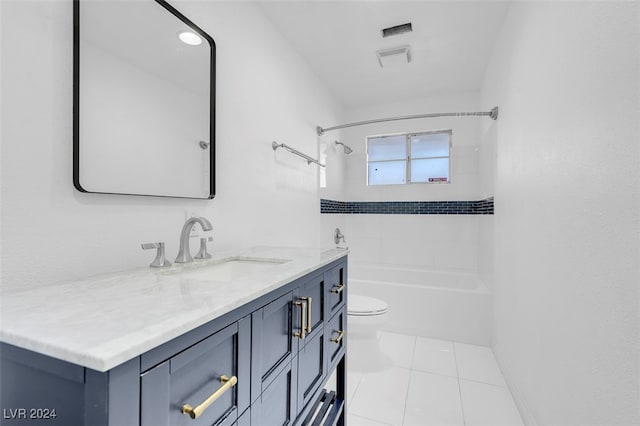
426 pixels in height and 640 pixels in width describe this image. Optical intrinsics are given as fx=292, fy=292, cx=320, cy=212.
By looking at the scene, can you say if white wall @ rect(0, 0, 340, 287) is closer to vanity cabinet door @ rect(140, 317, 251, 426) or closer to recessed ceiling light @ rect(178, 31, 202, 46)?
recessed ceiling light @ rect(178, 31, 202, 46)

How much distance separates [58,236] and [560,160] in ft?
5.88

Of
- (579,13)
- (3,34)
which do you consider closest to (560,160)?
(579,13)

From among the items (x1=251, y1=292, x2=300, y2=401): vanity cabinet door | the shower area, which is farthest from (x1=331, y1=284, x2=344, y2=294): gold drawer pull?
the shower area

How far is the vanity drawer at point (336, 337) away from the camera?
49.9 inches

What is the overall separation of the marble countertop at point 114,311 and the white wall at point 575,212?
0.93 metres

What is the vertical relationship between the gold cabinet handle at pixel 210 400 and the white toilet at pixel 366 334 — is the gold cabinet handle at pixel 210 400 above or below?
above

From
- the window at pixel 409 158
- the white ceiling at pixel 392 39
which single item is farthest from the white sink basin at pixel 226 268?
the window at pixel 409 158

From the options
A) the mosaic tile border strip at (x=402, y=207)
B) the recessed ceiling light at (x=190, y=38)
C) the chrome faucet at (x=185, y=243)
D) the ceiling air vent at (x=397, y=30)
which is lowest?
the chrome faucet at (x=185, y=243)

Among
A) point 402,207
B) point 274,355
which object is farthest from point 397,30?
point 274,355

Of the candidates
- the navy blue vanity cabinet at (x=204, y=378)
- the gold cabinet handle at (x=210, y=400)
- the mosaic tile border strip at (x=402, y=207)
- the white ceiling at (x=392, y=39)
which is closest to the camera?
the navy blue vanity cabinet at (x=204, y=378)

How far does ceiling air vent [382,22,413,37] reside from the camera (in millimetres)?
2064

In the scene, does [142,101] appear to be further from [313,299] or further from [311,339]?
[311,339]

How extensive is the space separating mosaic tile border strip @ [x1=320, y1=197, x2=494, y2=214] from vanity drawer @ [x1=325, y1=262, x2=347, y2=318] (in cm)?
152

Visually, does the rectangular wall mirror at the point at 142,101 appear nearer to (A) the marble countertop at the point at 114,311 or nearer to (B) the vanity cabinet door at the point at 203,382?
(A) the marble countertop at the point at 114,311
